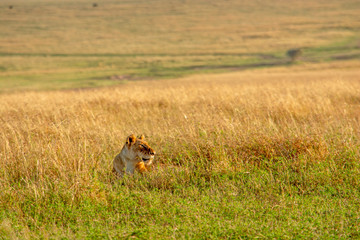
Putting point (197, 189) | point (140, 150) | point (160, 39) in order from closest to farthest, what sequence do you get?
point (197, 189), point (140, 150), point (160, 39)

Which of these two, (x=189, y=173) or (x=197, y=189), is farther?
(x=189, y=173)

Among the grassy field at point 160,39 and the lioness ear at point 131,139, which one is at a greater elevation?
the lioness ear at point 131,139

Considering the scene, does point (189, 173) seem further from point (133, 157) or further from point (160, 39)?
point (160, 39)

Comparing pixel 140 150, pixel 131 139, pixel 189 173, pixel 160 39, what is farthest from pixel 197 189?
pixel 160 39

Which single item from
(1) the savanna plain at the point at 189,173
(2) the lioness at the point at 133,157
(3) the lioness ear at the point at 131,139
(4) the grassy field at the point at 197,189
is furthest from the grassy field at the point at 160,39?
(3) the lioness ear at the point at 131,139

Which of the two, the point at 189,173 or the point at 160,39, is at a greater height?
the point at 189,173

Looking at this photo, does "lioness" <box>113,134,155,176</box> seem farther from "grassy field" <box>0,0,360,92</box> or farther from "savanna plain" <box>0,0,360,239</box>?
"grassy field" <box>0,0,360,92</box>

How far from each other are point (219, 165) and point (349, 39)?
70.3 m

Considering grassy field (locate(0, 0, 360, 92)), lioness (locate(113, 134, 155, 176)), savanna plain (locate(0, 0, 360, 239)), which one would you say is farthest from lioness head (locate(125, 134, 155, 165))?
grassy field (locate(0, 0, 360, 92))

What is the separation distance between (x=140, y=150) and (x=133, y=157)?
17 cm

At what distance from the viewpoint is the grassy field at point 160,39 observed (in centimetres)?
4972

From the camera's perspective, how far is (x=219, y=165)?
20.0 ft

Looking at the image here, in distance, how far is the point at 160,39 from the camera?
79250 mm

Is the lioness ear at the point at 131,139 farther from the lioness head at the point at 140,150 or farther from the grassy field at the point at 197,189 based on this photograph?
the grassy field at the point at 197,189
